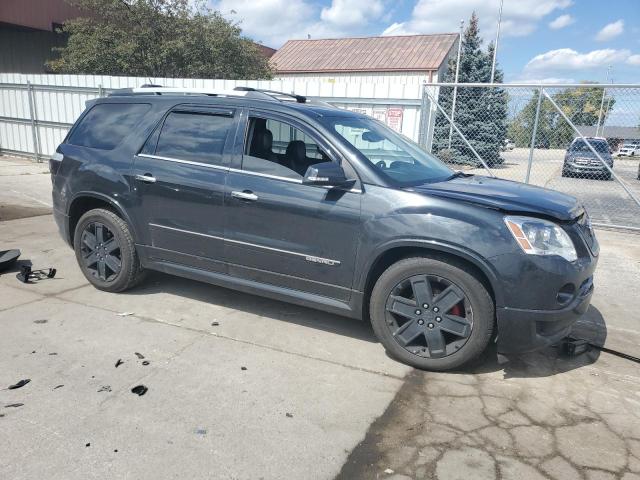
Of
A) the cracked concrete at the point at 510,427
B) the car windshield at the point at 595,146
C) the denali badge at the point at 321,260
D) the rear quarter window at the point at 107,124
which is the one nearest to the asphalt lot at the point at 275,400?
the cracked concrete at the point at 510,427

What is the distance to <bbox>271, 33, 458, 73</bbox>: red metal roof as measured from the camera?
95.9 ft

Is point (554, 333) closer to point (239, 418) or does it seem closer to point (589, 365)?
point (589, 365)

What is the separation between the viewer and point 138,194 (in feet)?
14.3

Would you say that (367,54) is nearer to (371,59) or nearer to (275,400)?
(371,59)

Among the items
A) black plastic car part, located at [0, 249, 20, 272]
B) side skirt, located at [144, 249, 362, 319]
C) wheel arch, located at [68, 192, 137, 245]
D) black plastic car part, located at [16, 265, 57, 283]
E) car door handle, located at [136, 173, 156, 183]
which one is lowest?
black plastic car part, located at [16, 265, 57, 283]

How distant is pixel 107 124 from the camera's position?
4715mm

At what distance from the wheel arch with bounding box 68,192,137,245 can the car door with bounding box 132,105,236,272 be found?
21cm

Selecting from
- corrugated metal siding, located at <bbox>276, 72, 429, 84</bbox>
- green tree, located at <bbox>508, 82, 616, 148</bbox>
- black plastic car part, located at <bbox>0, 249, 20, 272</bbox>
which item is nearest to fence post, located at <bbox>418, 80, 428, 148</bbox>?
green tree, located at <bbox>508, 82, 616, 148</bbox>

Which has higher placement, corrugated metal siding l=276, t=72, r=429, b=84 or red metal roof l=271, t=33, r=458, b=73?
red metal roof l=271, t=33, r=458, b=73

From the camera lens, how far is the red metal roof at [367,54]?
1151 inches

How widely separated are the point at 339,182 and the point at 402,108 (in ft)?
21.2

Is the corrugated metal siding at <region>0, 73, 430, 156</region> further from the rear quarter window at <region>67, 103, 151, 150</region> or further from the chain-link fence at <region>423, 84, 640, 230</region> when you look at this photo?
the rear quarter window at <region>67, 103, 151, 150</region>

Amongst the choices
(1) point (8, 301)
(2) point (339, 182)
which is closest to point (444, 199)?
(2) point (339, 182)

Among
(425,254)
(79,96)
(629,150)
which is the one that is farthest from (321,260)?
(629,150)
